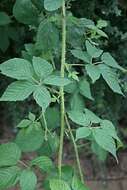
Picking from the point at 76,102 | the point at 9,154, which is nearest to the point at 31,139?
the point at 9,154

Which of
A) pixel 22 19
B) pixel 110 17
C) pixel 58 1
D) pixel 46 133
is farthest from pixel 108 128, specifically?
pixel 110 17

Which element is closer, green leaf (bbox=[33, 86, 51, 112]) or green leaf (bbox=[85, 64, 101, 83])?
green leaf (bbox=[33, 86, 51, 112])

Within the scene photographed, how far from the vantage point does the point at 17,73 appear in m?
0.84

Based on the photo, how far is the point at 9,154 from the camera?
87 centimetres

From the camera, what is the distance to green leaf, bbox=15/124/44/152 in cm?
92

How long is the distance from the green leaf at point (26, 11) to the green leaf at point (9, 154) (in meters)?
0.39

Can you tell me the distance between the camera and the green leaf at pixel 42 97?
0.81 metres

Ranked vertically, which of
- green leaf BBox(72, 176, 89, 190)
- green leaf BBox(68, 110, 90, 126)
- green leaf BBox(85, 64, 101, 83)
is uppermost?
green leaf BBox(85, 64, 101, 83)

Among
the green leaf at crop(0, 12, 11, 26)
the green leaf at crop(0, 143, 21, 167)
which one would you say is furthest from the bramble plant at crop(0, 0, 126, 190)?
the green leaf at crop(0, 12, 11, 26)

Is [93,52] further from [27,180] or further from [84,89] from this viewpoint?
[27,180]

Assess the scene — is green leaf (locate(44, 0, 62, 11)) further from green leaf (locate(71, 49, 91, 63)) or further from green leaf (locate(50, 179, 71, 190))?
green leaf (locate(50, 179, 71, 190))

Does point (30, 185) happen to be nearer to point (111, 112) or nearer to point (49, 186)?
point (49, 186)

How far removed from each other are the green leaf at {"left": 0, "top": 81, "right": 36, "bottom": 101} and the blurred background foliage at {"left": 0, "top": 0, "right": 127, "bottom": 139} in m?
0.45

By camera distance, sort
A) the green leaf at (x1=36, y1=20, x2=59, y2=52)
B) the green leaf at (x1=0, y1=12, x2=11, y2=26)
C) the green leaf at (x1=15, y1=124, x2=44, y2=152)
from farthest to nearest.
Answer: the green leaf at (x1=0, y1=12, x2=11, y2=26) → the green leaf at (x1=36, y1=20, x2=59, y2=52) → the green leaf at (x1=15, y1=124, x2=44, y2=152)
